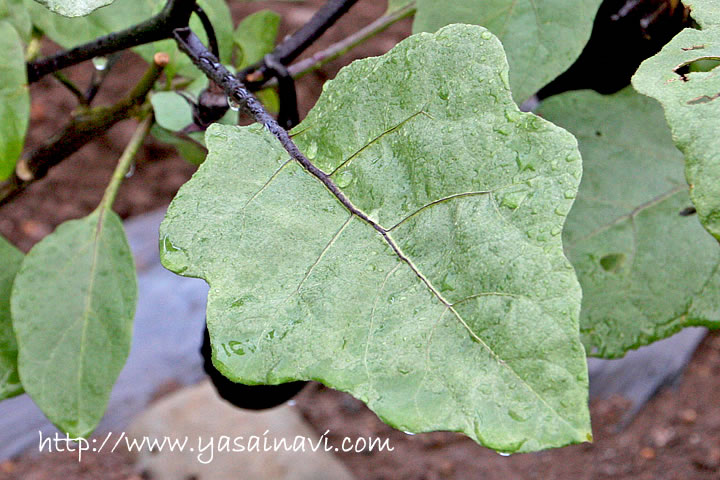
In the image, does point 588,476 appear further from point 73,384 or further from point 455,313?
point 455,313

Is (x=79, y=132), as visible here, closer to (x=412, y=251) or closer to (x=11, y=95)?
(x=11, y=95)

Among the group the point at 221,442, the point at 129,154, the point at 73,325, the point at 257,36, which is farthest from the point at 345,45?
the point at 221,442

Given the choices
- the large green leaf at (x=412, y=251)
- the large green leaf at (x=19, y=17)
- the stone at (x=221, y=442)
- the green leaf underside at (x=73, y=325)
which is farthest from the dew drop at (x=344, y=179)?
the stone at (x=221, y=442)

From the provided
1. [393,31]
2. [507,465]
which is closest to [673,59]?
[507,465]

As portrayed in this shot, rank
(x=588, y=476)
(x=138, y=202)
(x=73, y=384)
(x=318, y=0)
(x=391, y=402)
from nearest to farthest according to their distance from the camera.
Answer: (x=391, y=402)
(x=73, y=384)
(x=588, y=476)
(x=138, y=202)
(x=318, y=0)

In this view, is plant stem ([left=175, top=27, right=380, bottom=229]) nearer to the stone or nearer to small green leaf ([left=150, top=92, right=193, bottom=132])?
small green leaf ([left=150, top=92, right=193, bottom=132])

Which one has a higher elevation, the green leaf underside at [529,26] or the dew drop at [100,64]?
the green leaf underside at [529,26]

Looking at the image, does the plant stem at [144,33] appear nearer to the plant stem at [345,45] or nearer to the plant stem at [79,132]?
the plant stem at [79,132]

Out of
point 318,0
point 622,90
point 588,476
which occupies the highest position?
point 622,90
